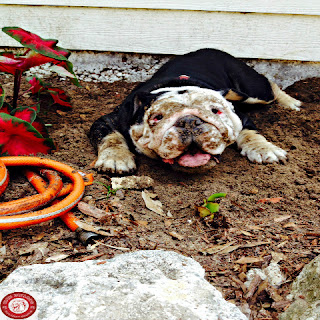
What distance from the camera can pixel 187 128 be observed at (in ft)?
9.87

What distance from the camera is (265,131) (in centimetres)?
411

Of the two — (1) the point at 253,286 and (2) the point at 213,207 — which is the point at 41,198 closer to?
(2) the point at 213,207

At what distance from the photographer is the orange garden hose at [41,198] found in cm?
213

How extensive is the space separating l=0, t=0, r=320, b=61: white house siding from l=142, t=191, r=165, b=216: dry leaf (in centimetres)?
254

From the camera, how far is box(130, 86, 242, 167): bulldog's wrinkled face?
3.02 metres

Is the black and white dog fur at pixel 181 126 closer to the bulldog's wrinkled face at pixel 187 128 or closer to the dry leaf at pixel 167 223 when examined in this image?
the bulldog's wrinkled face at pixel 187 128

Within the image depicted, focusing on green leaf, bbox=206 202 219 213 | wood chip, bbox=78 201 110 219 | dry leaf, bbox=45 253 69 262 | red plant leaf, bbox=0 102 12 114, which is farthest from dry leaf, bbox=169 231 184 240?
red plant leaf, bbox=0 102 12 114

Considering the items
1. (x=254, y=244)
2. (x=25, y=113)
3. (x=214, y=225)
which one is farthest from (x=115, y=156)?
(x=254, y=244)

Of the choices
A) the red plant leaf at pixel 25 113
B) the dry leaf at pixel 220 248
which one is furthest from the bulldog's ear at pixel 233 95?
the dry leaf at pixel 220 248

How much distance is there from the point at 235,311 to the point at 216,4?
12.4 feet

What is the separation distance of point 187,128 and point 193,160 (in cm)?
26

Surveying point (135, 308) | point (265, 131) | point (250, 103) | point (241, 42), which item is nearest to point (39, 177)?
point (135, 308)

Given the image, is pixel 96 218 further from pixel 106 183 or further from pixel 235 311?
pixel 235 311

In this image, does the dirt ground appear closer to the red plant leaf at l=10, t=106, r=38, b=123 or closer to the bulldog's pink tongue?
the bulldog's pink tongue
